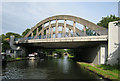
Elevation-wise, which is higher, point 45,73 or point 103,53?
point 103,53

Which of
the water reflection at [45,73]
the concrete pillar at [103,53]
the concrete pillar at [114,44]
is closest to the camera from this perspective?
the water reflection at [45,73]

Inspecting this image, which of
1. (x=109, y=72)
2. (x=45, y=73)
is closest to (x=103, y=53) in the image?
(x=109, y=72)

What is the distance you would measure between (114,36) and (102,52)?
4.89 meters

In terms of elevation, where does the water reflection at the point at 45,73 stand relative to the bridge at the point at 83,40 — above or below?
below

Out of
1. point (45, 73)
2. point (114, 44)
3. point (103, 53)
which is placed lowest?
point (45, 73)

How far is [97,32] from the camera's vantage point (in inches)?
1235

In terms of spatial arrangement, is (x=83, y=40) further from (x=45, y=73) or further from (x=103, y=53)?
(x=45, y=73)

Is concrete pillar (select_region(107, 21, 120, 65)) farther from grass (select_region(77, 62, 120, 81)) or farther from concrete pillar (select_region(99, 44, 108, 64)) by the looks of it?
concrete pillar (select_region(99, 44, 108, 64))

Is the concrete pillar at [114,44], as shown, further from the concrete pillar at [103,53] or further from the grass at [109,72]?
the concrete pillar at [103,53]

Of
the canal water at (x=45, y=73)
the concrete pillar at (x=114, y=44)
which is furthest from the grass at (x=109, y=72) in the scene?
the concrete pillar at (x=114, y=44)

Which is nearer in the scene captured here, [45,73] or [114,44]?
[45,73]

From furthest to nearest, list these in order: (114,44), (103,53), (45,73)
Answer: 1. (103,53)
2. (114,44)
3. (45,73)

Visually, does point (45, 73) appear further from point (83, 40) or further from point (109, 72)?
point (83, 40)

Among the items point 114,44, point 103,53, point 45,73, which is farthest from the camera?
point 103,53
